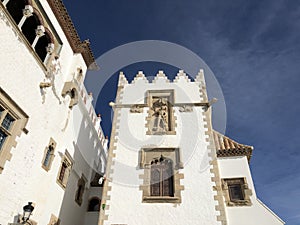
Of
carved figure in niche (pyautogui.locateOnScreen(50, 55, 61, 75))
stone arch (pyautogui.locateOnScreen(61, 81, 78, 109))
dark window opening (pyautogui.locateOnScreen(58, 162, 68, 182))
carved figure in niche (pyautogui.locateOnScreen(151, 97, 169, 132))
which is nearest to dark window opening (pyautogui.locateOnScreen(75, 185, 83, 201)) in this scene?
dark window opening (pyautogui.locateOnScreen(58, 162, 68, 182))

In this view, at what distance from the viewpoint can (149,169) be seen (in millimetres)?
11305

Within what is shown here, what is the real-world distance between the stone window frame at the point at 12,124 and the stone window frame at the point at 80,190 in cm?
601

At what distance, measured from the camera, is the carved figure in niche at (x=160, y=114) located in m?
12.9

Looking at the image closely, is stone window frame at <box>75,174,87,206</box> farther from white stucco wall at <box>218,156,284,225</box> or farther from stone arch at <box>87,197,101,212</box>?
white stucco wall at <box>218,156,284,225</box>

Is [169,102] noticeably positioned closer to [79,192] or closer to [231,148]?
[231,148]

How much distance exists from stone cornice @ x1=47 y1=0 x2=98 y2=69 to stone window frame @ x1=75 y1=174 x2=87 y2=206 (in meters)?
7.63

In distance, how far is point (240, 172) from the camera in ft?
38.3

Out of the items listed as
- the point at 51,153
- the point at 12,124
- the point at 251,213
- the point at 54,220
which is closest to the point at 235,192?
the point at 251,213

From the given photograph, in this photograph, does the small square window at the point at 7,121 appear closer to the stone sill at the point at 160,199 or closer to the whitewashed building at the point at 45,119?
the whitewashed building at the point at 45,119

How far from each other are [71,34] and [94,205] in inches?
426

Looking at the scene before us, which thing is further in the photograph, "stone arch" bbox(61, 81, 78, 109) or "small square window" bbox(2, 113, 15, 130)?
"stone arch" bbox(61, 81, 78, 109)

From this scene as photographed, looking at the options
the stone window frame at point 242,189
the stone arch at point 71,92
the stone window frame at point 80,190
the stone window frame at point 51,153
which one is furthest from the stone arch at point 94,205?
the stone window frame at point 242,189

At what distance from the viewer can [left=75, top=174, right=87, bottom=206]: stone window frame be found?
13217 mm

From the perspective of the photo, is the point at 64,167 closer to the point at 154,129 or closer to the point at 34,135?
the point at 34,135
